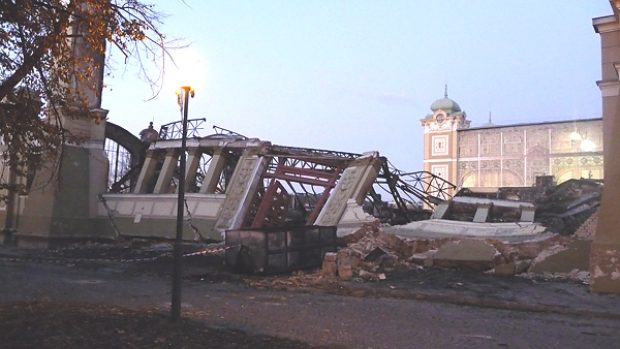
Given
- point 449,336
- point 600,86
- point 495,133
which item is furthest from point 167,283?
point 495,133

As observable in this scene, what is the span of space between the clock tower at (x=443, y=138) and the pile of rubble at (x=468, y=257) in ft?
121

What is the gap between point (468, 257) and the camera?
1623 cm

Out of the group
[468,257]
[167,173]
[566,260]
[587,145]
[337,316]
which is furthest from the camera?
[587,145]

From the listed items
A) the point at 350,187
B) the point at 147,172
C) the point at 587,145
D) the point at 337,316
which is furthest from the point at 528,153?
the point at 337,316

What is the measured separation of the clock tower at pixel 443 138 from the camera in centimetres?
5562

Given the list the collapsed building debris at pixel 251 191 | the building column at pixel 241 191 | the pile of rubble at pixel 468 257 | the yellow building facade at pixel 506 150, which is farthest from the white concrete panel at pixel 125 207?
the yellow building facade at pixel 506 150

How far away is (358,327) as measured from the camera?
8773mm

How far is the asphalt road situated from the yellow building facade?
36.4m

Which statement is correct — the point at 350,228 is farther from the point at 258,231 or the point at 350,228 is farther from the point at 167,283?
the point at 167,283

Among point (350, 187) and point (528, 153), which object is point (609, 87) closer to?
point (350, 187)

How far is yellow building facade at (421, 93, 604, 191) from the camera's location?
151 feet

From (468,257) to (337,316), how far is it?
24.7 feet

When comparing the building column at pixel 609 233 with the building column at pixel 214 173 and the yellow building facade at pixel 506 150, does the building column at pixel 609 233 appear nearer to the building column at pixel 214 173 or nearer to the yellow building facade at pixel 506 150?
the building column at pixel 214 173

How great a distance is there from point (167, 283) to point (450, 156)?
45.1 metres
